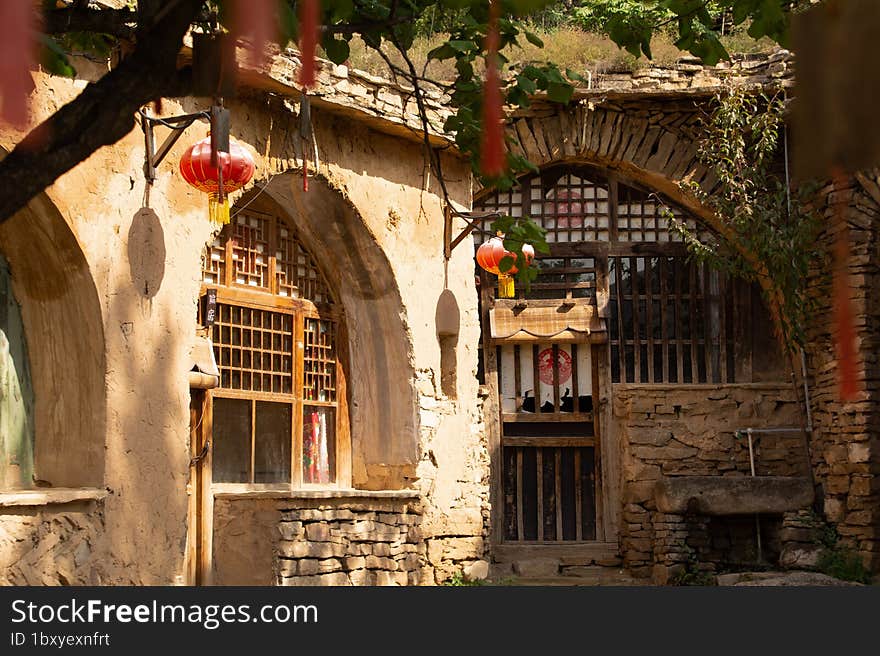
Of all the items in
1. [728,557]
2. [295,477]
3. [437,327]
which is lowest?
[728,557]

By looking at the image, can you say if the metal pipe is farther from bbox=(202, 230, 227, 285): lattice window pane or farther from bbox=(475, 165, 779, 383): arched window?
bbox=(202, 230, 227, 285): lattice window pane

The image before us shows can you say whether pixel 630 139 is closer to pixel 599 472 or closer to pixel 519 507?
pixel 599 472

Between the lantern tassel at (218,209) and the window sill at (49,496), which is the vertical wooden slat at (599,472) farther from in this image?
the window sill at (49,496)

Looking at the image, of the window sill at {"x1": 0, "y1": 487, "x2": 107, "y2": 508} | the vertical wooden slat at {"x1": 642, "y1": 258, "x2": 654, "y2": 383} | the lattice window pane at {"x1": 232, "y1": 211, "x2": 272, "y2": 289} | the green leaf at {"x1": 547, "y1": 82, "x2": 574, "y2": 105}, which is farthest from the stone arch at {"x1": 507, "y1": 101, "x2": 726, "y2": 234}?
the green leaf at {"x1": 547, "y1": 82, "x2": 574, "y2": 105}

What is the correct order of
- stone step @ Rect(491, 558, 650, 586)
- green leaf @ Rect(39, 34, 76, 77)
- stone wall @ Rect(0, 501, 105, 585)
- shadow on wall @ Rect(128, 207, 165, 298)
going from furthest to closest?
1. stone step @ Rect(491, 558, 650, 586)
2. shadow on wall @ Rect(128, 207, 165, 298)
3. stone wall @ Rect(0, 501, 105, 585)
4. green leaf @ Rect(39, 34, 76, 77)

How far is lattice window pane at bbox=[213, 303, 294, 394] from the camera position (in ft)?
32.5

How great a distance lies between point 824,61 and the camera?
1553mm

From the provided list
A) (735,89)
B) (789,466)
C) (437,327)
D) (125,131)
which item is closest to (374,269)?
(437,327)

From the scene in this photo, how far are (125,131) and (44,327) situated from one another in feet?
17.9

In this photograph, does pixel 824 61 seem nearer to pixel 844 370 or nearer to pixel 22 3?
pixel 844 370

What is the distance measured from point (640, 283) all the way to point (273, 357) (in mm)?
4993

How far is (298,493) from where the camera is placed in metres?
9.65

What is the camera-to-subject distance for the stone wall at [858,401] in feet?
38.9

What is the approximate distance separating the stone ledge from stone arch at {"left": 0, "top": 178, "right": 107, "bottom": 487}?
636cm
